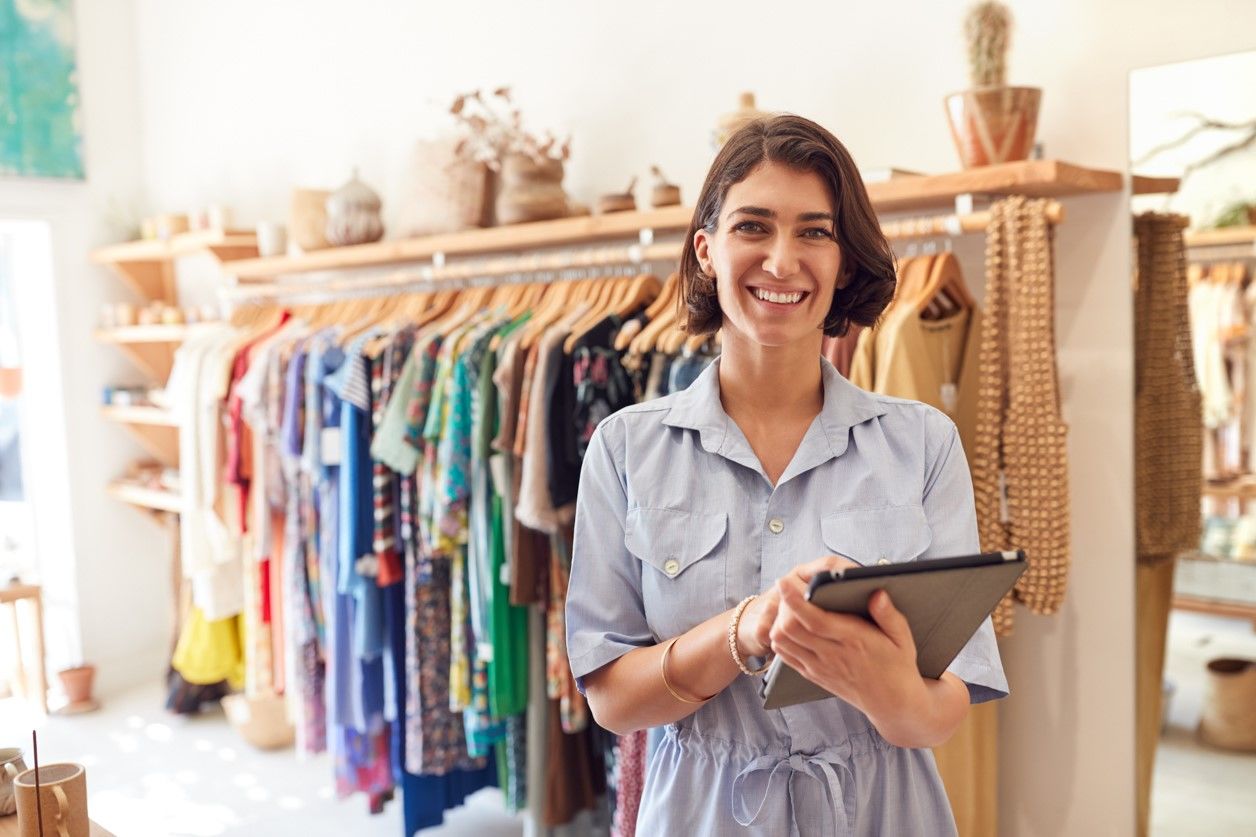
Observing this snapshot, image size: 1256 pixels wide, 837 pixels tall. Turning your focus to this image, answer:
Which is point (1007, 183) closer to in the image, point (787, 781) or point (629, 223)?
point (629, 223)

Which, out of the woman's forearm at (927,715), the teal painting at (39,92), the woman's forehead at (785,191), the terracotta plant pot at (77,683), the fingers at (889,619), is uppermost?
the teal painting at (39,92)

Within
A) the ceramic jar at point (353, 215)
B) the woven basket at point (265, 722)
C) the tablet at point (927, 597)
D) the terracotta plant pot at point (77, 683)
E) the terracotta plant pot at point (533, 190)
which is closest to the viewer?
the tablet at point (927, 597)

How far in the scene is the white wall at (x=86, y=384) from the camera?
16.1 feet

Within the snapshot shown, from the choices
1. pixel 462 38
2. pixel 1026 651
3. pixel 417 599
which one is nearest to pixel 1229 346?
pixel 1026 651

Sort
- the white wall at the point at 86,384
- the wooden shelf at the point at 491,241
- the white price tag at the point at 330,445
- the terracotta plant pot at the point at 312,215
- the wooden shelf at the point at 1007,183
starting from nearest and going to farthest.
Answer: the wooden shelf at the point at 1007,183 → the wooden shelf at the point at 491,241 → the white price tag at the point at 330,445 → the terracotta plant pot at the point at 312,215 → the white wall at the point at 86,384

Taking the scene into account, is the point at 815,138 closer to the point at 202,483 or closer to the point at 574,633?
the point at 574,633

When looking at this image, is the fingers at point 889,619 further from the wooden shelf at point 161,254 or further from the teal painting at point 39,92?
the teal painting at point 39,92

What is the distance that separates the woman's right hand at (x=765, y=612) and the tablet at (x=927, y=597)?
3 cm

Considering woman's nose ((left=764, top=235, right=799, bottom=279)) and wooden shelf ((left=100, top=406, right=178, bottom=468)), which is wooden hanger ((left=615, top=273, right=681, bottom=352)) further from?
wooden shelf ((left=100, top=406, right=178, bottom=468))

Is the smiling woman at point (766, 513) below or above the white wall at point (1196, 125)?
below

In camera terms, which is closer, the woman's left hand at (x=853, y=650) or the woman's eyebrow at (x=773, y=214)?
the woman's left hand at (x=853, y=650)

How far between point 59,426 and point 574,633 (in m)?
4.35

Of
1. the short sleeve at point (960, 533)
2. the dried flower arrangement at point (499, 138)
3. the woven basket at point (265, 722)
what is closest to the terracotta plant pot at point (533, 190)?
the dried flower arrangement at point (499, 138)

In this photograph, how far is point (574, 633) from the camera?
131cm
